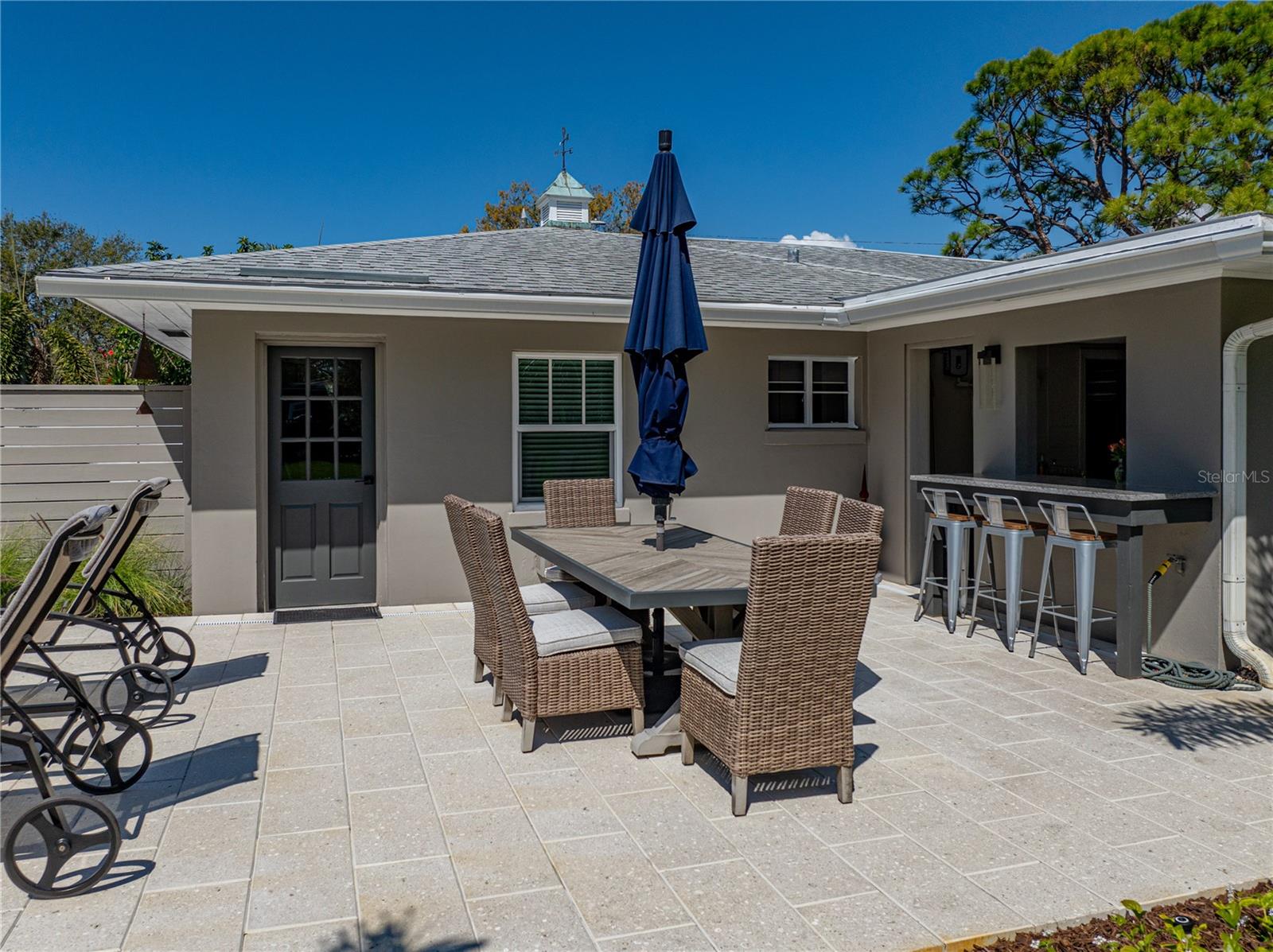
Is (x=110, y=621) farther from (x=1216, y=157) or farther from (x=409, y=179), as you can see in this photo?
(x=409, y=179)

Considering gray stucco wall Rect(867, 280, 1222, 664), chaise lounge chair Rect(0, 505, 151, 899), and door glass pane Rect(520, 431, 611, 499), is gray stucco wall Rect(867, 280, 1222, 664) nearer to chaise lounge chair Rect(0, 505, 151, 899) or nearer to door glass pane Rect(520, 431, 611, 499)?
door glass pane Rect(520, 431, 611, 499)

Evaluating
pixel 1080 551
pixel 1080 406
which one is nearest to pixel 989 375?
pixel 1080 406

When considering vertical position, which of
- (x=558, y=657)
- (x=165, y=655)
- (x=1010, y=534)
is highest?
(x=1010, y=534)

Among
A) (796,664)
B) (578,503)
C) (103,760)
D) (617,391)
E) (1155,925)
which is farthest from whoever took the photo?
(617,391)

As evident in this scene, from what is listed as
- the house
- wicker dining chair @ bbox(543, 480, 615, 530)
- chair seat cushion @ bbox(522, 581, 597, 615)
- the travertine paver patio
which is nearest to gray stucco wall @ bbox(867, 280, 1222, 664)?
the house

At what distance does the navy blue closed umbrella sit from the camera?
5.24 meters

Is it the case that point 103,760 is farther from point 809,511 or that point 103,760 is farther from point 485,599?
point 809,511

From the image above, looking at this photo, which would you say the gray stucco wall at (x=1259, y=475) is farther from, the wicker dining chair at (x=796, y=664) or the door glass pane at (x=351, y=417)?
the door glass pane at (x=351, y=417)

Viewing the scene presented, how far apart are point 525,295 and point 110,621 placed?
3.91 m

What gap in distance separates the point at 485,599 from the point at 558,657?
0.79 metres

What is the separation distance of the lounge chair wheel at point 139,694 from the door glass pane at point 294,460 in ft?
9.07

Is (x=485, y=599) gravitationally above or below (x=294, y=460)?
below

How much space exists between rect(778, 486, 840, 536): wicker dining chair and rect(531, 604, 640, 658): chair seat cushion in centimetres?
152

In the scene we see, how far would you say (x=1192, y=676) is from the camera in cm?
568
